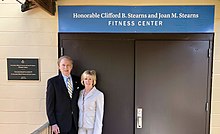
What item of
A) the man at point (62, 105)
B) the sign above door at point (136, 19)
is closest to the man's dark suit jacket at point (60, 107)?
the man at point (62, 105)

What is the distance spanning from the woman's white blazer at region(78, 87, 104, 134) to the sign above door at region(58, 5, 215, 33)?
0.80 meters

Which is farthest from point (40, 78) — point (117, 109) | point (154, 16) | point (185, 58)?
point (185, 58)

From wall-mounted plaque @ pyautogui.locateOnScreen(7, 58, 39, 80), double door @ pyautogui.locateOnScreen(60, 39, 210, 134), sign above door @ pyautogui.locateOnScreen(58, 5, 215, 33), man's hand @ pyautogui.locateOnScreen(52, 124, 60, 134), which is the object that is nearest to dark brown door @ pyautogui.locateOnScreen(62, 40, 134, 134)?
double door @ pyautogui.locateOnScreen(60, 39, 210, 134)

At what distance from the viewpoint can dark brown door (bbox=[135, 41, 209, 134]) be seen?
114 inches

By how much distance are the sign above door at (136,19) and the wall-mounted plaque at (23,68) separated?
53cm

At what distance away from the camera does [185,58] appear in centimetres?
291

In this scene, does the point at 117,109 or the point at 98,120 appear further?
the point at 117,109

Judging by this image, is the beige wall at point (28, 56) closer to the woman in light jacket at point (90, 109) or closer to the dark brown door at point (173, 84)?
the dark brown door at point (173, 84)

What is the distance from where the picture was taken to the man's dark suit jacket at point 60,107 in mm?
2656

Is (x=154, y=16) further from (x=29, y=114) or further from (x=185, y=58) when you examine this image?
(x=29, y=114)

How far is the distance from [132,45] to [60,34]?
87 cm

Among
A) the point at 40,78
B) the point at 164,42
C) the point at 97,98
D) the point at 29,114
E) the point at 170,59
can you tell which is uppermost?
the point at 164,42

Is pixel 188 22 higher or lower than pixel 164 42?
higher

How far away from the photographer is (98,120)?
270cm
